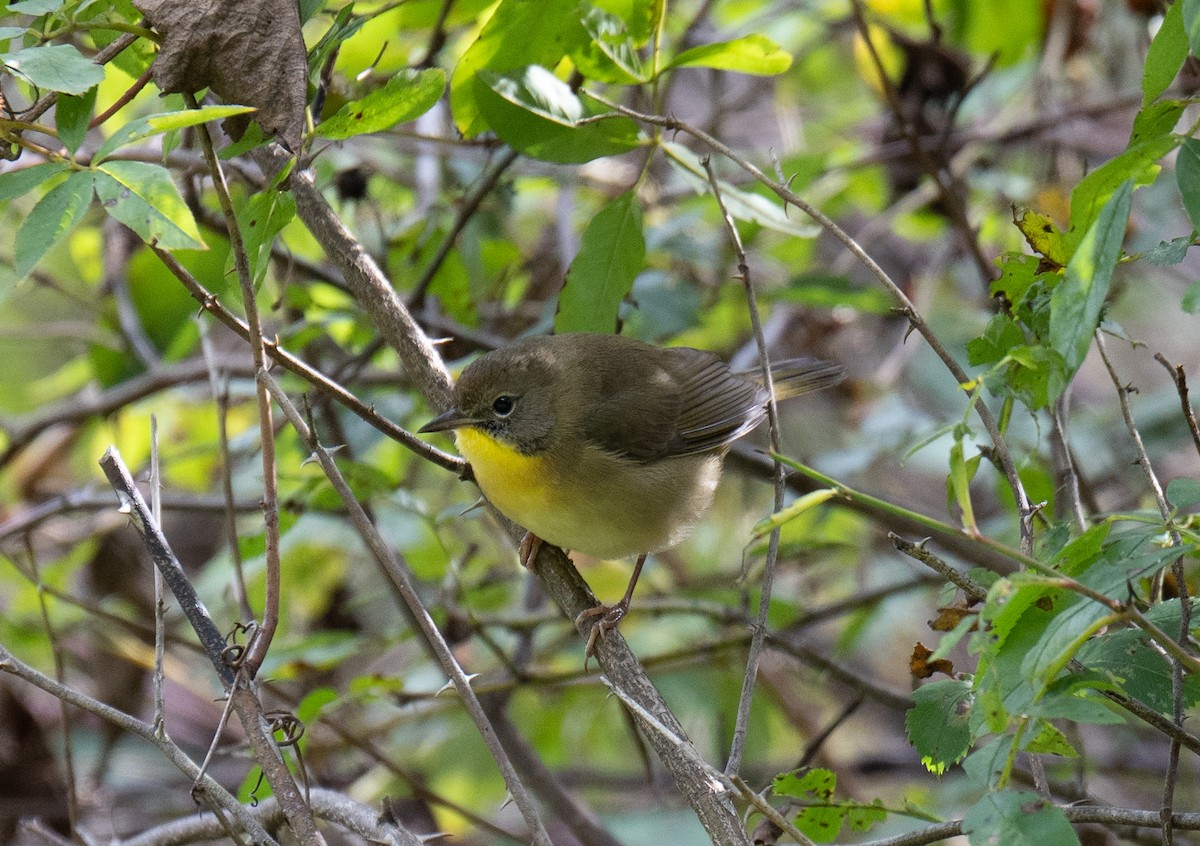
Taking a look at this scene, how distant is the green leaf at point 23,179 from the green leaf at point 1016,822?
5.22 ft

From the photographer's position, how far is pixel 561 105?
97.7 inches

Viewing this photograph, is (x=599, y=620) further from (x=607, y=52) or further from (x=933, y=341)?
(x=607, y=52)

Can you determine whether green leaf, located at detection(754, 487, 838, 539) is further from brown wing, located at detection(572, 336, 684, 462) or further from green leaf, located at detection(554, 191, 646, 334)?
brown wing, located at detection(572, 336, 684, 462)

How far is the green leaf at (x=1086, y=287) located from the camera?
1455mm

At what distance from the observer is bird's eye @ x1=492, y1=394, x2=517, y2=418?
3422 millimetres

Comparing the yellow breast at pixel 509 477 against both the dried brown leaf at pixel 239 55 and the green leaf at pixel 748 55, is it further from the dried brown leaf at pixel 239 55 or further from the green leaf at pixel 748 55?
the dried brown leaf at pixel 239 55

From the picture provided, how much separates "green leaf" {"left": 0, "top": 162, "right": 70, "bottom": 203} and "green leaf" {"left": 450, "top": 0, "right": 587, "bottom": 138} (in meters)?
0.93

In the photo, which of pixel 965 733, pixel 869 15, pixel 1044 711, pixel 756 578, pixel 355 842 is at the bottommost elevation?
pixel 756 578

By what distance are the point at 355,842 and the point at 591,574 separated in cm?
252

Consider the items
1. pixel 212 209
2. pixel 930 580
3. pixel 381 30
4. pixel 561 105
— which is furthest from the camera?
pixel 930 580

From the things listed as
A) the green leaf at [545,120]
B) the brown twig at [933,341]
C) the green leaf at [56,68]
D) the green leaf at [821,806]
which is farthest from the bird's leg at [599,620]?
the green leaf at [56,68]

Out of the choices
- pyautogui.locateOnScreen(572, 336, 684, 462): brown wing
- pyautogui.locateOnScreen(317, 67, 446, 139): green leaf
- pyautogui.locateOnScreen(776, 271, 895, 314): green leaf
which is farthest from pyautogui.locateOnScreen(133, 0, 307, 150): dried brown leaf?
pyautogui.locateOnScreen(776, 271, 895, 314): green leaf

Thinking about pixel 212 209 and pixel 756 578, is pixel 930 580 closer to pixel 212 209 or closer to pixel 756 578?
pixel 756 578

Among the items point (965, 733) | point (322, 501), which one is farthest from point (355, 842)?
point (965, 733)
